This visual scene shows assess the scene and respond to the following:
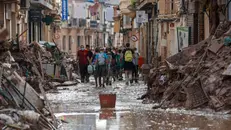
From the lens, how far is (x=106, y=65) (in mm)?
29500

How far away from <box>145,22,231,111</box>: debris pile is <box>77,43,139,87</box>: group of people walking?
903cm

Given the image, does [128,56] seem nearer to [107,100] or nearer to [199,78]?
[107,100]

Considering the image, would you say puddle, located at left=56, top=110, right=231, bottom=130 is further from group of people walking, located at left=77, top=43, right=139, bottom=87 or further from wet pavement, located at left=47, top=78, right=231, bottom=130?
group of people walking, located at left=77, top=43, right=139, bottom=87

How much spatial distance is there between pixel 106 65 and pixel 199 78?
38.7 ft

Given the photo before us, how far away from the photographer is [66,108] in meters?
19.3

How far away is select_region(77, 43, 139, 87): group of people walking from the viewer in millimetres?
29641

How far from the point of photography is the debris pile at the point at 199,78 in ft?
55.9

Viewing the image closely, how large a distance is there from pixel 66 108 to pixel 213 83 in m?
4.00

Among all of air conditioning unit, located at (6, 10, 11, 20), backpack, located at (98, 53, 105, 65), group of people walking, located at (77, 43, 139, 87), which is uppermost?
air conditioning unit, located at (6, 10, 11, 20)

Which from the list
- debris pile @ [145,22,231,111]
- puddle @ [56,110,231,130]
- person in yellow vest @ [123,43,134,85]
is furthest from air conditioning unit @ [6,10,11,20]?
puddle @ [56,110,231,130]

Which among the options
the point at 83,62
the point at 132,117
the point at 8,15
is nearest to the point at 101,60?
the point at 83,62

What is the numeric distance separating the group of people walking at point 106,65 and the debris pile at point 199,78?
903cm

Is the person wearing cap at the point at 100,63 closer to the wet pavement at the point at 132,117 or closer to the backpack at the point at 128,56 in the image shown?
the backpack at the point at 128,56

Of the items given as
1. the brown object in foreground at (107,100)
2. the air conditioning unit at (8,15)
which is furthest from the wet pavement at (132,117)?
the air conditioning unit at (8,15)
